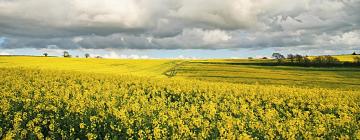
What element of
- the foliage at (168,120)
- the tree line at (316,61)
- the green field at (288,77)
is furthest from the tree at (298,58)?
the foliage at (168,120)

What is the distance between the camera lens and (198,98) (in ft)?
67.9

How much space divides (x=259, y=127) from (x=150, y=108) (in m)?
4.22

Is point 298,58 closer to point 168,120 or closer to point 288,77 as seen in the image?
point 288,77

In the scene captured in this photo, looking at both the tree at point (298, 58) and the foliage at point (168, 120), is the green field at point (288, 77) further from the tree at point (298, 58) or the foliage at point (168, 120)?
the tree at point (298, 58)

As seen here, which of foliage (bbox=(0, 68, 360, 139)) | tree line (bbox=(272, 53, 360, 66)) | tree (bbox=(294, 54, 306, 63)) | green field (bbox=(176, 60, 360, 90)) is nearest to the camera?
foliage (bbox=(0, 68, 360, 139))

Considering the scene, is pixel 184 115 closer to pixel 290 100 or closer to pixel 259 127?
pixel 259 127

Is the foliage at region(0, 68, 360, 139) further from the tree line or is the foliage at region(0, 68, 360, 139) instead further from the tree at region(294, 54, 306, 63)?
the tree at region(294, 54, 306, 63)

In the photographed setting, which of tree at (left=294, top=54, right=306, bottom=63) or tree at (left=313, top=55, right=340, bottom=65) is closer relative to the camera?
tree at (left=313, top=55, right=340, bottom=65)

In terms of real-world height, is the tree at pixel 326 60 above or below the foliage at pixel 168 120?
above

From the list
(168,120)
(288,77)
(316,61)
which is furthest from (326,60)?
(168,120)

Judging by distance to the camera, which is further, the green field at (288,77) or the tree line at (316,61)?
the tree line at (316,61)

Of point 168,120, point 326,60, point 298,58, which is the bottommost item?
point 168,120

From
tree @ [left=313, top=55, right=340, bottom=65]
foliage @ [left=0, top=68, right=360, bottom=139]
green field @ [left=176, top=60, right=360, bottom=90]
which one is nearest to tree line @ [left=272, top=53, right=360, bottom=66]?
tree @ [left=313, top=55, right=340, bottom=65]

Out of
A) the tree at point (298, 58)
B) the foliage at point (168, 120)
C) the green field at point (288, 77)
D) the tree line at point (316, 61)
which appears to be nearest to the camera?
the foliage at point (168, 120)
